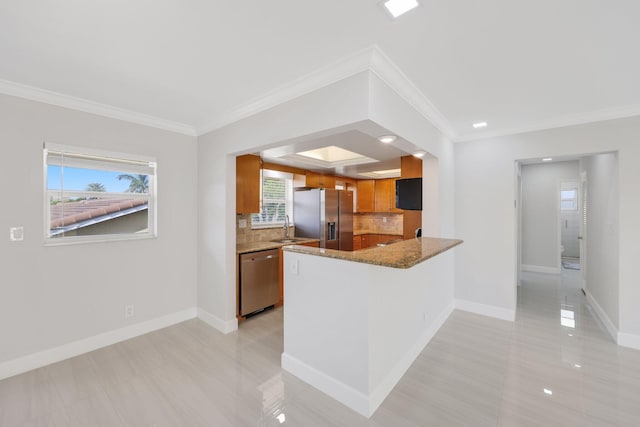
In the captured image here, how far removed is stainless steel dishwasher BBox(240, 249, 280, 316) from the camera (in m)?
3.40

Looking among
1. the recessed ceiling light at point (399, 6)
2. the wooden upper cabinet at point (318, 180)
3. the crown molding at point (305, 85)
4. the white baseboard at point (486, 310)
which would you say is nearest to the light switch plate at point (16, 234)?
the crown molding at point (305, 85)

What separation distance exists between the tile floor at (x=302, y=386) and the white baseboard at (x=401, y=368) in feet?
0.16

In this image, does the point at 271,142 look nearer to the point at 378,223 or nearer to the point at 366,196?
the point at 366,196

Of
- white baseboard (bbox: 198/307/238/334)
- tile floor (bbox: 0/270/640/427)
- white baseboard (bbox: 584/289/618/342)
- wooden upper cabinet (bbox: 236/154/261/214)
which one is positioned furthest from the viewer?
wooden upper cabinet (bbox: 236/154/261/214)

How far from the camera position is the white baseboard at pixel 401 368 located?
1.92m

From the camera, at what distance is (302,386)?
2162 millimetres

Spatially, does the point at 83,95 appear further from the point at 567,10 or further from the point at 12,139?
the point at 567,10

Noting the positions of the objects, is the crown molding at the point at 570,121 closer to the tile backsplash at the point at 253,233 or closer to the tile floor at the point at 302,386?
the tile floor at the point at 302,386

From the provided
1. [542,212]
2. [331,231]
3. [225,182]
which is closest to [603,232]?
[542,212]

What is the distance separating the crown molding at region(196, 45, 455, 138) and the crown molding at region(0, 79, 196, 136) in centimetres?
72

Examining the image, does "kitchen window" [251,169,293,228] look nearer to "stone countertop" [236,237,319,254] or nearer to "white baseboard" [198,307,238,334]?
"stone countertop" [236,237,319,254]

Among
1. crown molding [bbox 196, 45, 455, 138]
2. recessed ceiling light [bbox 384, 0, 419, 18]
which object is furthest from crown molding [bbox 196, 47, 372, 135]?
recessed ceiling light [bbox 384, 0, 419, 18]

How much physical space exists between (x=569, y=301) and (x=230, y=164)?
5.40 meters

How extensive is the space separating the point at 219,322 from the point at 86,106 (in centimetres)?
268
